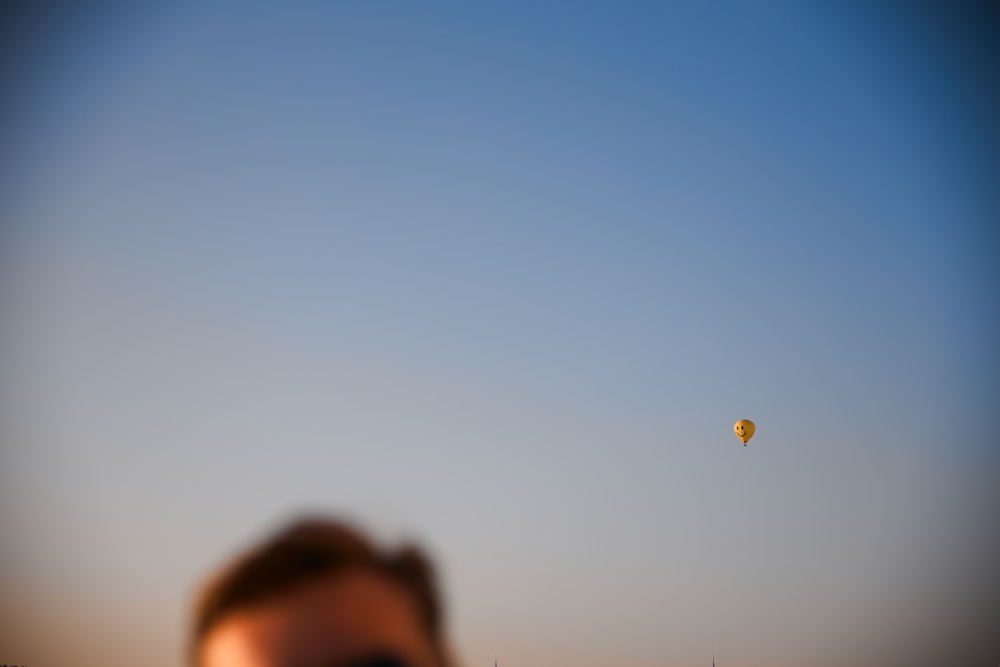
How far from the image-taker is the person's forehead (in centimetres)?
197

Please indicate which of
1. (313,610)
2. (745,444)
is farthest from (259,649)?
(745,444)

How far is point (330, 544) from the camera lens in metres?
2.09

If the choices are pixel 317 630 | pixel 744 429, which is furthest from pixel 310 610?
pixel 744 429

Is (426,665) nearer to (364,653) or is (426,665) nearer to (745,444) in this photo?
(364,653)

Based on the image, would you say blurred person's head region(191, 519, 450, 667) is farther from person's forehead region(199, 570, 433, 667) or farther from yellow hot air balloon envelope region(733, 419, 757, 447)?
yellow hot air balloon envelope region(733, 419, 757, 447)

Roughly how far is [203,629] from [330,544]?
14.2 inches

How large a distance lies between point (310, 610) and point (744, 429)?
201ft

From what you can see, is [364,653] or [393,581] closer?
[364,653]

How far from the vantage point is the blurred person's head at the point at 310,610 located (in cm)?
198

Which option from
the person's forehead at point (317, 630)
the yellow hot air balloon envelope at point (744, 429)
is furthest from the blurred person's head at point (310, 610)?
the yellow hot air balloon envelope at point (744, 429)

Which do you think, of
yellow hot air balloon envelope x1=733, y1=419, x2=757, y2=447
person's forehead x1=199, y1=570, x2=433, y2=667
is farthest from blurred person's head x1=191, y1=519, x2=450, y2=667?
yellow hot air balloon envelope x1=733, y1=419, x2=757, y2=447

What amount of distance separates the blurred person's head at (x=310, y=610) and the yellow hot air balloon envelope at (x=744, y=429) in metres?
60.6

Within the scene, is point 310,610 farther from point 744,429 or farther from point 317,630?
point 744,429

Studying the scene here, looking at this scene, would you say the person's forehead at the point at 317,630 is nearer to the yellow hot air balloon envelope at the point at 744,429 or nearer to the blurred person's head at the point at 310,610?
the blurred person's head at the point at 310,610
